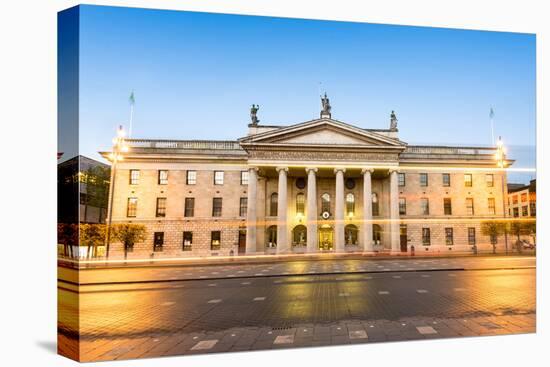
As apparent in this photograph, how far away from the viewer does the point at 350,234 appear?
2212cm

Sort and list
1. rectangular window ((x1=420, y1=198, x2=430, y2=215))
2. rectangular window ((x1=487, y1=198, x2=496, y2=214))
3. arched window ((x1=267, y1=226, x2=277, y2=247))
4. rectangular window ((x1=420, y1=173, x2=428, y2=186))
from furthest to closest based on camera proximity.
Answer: rectangular window ((x1=420, y1=198, x2=430, y2=215))
rectangular window ((x1=420, y1=173, x2=428, y2=186))
arched window ((x1=267, y1=226, x2=277, y2=247))
rectangular window ((x1=487, y1=198, x2=496, y2=214))

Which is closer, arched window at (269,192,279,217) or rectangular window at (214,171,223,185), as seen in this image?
arched window at (269,192,279,217)

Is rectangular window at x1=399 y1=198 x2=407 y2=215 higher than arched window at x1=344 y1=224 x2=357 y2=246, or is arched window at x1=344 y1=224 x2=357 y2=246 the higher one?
rectangular window at x1=399 y1=198 x2=407 y2=215

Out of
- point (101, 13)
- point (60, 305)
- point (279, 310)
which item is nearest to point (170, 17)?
point (101, 13)

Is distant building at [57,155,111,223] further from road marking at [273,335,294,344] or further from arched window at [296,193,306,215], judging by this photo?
arched window at [296,193,306,215]

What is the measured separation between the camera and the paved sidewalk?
6.94m

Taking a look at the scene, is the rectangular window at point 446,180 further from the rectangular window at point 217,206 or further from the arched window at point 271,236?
the rectangular window at point 217,206

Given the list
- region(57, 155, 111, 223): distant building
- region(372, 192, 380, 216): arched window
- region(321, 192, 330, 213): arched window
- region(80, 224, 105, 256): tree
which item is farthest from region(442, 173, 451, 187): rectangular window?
region(57, 155, 111, 223): distant building

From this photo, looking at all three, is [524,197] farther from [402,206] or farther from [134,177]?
[402,206]

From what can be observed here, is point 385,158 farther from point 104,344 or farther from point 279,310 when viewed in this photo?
point 104,344

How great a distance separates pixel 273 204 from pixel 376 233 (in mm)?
7287

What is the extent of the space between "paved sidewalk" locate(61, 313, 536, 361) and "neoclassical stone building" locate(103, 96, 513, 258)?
6851mm

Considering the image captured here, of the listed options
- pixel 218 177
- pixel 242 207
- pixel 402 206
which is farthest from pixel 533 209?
pixel 218 177

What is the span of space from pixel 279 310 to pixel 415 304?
135 inches
